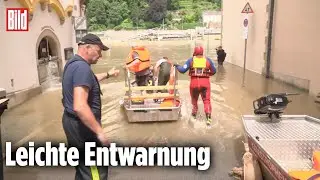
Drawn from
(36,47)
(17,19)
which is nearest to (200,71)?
(17,19)

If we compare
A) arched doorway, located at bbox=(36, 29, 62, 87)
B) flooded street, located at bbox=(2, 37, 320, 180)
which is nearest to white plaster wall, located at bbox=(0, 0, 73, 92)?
arched doorway, located at bbox=(36, 29, 62, 87)

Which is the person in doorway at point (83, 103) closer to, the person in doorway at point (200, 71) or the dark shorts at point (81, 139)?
the dark shorts at point (81, 139)

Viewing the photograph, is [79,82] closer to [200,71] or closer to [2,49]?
[200,71]


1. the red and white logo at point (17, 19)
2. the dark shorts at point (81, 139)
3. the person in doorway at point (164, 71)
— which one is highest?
the red and white logo at point (17, 19)

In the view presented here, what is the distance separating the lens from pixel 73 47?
1656cm

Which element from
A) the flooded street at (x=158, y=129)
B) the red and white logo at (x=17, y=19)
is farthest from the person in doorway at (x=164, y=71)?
the red and white logo at (x=17, y=19)

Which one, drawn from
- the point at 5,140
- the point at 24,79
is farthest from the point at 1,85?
the point at 5,140

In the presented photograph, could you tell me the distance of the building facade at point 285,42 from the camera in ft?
39.8

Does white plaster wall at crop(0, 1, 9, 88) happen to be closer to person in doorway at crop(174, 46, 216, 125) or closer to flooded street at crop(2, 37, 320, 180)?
flooded street at crop(2, 37, 320, 180)

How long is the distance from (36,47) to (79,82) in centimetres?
941

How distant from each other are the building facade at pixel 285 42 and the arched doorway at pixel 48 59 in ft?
27.9

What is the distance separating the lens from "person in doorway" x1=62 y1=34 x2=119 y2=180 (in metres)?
3.71

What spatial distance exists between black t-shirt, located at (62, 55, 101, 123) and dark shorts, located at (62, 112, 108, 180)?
0.11 metres

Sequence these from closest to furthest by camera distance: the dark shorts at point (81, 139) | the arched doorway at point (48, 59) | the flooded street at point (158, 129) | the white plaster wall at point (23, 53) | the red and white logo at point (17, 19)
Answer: the dark shorts at point (81, 139) → the flooded street at point (158, 129) → the red and white logo at point (17, 19) → the white plaster wall at point (23, 53) → the arched doorway at point (48, 59)
